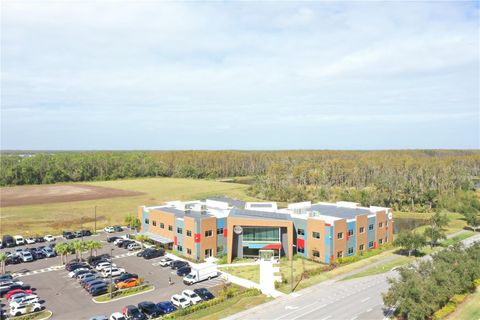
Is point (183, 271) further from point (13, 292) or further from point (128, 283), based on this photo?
point (13, 292)

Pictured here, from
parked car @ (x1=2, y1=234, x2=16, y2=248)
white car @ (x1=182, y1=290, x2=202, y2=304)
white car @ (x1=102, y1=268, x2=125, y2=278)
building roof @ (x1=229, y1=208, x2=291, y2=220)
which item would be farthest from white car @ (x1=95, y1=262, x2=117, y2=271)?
parked car @ (x1=2, y1=234, x2=16, y2=248)

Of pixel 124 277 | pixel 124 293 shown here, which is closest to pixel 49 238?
pixel 124 277

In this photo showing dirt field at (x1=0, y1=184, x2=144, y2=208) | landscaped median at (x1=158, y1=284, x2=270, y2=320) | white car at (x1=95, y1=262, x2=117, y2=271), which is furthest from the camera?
dirt field at (x1=0, y1=184, x2=144, y2=208)

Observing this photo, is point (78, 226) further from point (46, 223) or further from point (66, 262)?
point (66, 262)

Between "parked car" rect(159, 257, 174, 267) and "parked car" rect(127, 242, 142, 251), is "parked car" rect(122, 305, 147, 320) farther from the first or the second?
"parked car" rect(127, 242, 142, 251)

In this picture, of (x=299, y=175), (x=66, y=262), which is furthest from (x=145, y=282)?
(x=299, y=175)

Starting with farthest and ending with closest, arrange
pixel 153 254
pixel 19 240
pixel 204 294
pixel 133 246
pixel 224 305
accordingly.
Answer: pixel 19 240, pixel 133 246, pixel 153 254, pixel 204 294, pixel 224 305

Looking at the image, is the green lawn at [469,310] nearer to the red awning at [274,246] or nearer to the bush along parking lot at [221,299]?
the bush along parking lot at [221,299]
